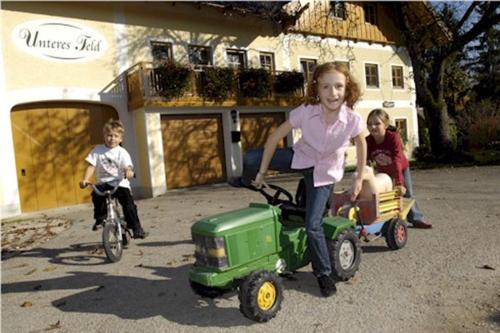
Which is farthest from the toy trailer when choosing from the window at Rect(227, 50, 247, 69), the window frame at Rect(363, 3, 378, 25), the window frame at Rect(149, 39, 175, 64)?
the window frame at Rect(363, 3, 378, 25)

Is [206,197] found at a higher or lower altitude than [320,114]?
lower

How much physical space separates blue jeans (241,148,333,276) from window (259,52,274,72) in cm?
1549

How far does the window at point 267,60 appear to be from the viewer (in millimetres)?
18812

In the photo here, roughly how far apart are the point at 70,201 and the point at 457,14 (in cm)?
1840

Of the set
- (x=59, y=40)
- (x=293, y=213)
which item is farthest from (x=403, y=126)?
(x=293, y=213)

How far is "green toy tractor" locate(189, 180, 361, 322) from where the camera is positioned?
10.7ft

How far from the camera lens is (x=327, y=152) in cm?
368

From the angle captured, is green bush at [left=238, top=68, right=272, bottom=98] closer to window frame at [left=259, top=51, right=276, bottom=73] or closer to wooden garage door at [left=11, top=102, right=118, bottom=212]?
window frame at [left=259, top=51, right=276, bottom=73]

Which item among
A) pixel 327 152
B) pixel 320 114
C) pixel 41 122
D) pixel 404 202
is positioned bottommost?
pixel 404 202

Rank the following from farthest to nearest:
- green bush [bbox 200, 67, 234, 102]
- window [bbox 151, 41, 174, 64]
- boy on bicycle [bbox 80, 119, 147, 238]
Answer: window [bbox 151, 41, 174, 64], green bush [bbox 200, 67, 234, 102], boy on bicycle [bbox 80, 119, 147, 238]

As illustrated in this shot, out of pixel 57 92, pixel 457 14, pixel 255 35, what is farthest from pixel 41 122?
pixel 457 14

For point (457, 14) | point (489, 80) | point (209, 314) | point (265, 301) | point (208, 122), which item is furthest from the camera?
point (489, 80)

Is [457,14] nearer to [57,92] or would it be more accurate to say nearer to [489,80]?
[57,92]

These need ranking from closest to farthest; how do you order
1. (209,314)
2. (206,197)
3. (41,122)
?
(209,314)
(206,197)
(41,122)
